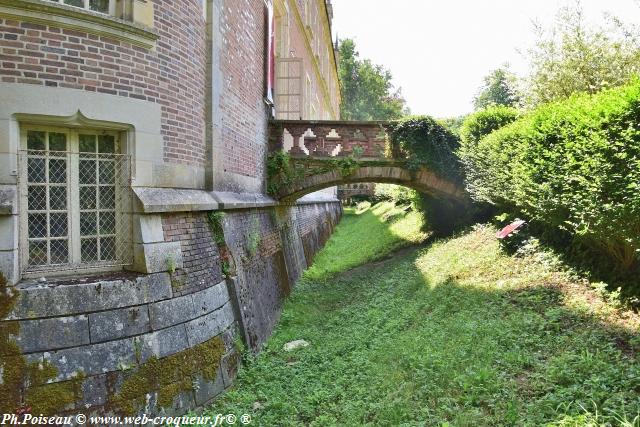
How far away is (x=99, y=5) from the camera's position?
4.98m

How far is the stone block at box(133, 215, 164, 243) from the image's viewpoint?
507cm

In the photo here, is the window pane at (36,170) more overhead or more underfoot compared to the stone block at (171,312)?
more overhead

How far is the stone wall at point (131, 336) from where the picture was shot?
4.12m

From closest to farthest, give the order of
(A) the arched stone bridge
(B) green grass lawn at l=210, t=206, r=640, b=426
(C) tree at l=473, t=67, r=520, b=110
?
1. (B) green grass lawn at l=210, t=206, r=640, b=426
2. (A) the arched stone bridge
3. (C) tree at l=473, t=67, r=520, b=110

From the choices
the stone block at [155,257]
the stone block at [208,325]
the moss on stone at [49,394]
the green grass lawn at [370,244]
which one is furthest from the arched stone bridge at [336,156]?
the moss on stone at [49,394]

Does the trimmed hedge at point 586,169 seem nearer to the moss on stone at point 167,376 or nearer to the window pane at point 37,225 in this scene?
the moss on stone at point 167,376

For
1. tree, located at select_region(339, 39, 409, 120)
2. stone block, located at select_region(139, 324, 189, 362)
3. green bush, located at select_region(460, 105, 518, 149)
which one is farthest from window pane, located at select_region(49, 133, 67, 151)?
tree, located at select_region(339, 39, 409, 120)

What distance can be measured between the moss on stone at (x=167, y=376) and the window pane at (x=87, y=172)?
6.93ft

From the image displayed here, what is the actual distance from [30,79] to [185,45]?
2056mm

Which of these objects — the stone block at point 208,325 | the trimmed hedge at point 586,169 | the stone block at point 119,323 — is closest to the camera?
the stone block at point 119,323

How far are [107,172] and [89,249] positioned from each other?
2.96 feet

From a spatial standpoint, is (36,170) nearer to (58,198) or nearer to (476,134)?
(58,198)

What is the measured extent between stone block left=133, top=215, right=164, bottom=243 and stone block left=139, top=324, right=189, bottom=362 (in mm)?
1058

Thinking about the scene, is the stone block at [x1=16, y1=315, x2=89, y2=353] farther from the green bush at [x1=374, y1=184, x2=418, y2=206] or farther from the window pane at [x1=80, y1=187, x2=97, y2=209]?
the green bush at [x1=374, y1=184, x2=418, y2=206]
